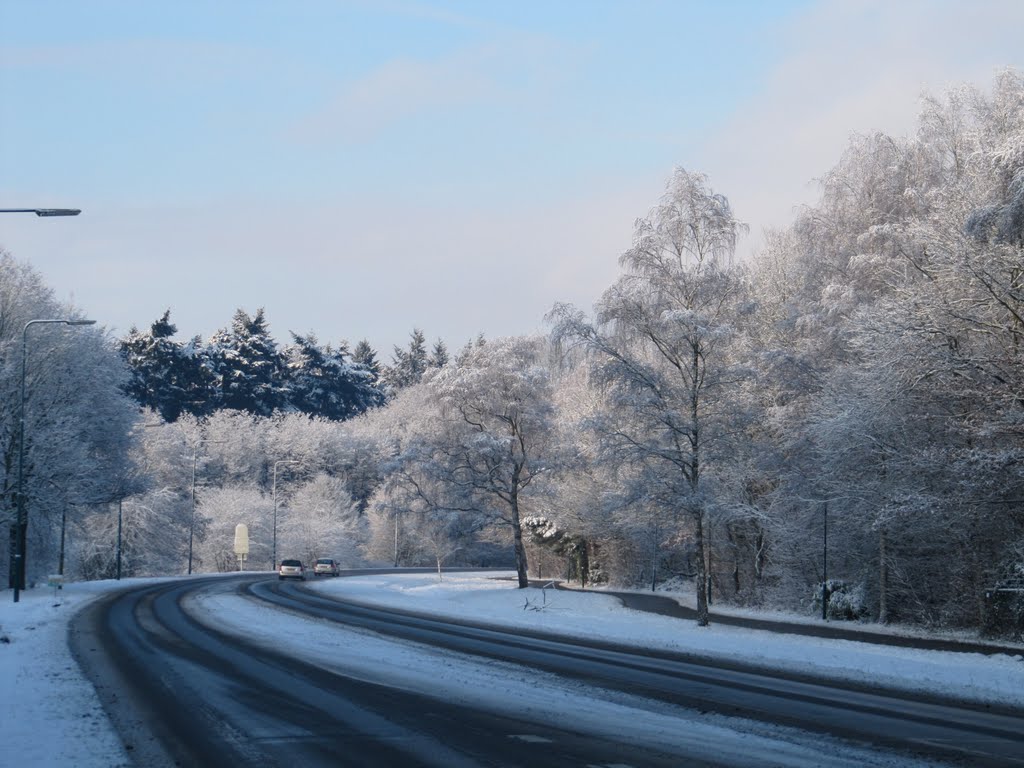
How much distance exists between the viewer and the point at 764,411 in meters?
38.6

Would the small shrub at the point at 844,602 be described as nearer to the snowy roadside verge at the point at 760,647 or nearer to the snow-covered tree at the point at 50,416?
the snowy roadside verge at the point at 760,647

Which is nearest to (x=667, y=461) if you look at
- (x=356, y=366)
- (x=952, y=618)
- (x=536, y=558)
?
(x=952, y=618)

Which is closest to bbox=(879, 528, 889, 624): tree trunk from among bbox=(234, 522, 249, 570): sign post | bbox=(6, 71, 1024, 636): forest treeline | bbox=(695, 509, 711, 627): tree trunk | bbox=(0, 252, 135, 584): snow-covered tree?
bbox=(6, 71, 1024, 636): forest treeline

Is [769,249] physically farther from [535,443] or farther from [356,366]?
[356,366]

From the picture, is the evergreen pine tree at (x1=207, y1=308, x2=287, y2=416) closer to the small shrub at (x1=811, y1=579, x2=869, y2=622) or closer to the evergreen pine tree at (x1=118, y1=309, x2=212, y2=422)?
the evergreen pine tree at (x1=118, y1=309, x2=212, y2=422)

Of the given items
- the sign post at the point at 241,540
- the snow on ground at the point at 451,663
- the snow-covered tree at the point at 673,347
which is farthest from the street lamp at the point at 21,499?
the sign post at the point at 241,540

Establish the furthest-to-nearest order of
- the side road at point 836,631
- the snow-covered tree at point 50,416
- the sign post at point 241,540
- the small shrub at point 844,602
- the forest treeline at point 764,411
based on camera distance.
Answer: the sign post at point 241,540
the snow-covered tree at point 50,416
the small shrub at point 844,602
the forest treeline at point 764,411
the side road at point 836,631

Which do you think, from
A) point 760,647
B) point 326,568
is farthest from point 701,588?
point 326,568

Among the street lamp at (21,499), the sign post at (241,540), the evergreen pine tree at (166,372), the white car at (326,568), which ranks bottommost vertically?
the white car at (326,568)

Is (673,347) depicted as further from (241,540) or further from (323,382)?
(323,382)

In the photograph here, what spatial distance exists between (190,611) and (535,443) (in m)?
21.6

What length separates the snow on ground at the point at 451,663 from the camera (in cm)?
1157

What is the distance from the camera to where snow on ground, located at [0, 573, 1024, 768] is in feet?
38.0

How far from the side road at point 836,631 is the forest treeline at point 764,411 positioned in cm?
166
